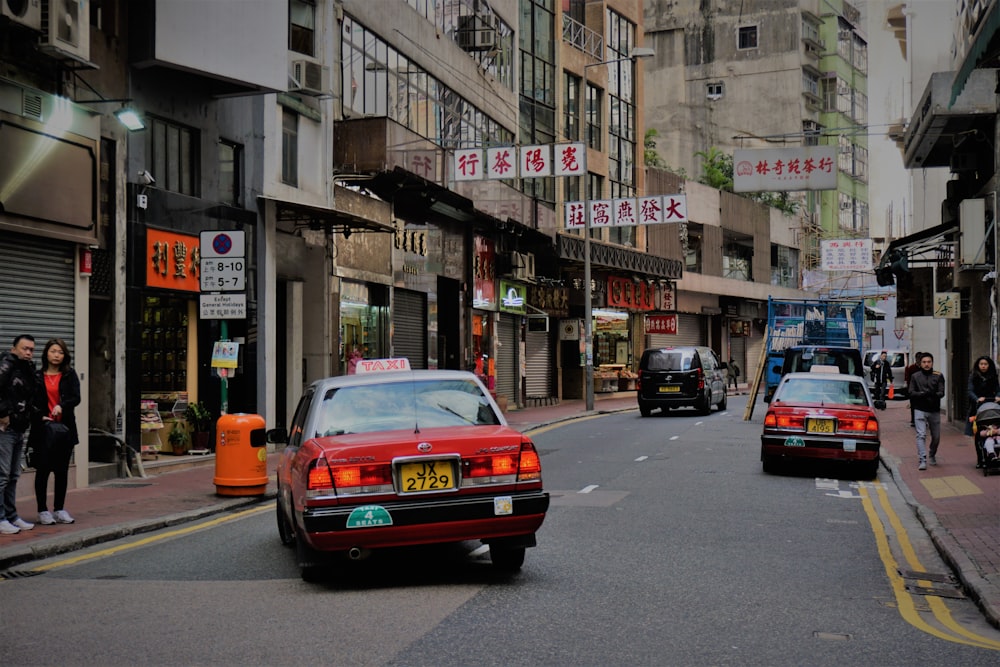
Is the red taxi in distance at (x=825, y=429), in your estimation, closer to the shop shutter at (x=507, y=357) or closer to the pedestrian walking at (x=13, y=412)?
the pedestrian walking at (x=13, y=412)

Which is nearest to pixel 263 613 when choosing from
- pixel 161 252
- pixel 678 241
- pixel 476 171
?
pixel 161 252

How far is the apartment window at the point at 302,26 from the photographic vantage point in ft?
78.9

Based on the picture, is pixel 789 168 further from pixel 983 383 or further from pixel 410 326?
pixel 410 326

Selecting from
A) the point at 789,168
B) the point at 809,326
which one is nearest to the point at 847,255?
the point at 809,326

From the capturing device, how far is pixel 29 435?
1184 centimetres

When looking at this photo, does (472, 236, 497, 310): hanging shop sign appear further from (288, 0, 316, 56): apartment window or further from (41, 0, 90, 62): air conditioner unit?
(41, 0, 90, 62): air conditioner unit

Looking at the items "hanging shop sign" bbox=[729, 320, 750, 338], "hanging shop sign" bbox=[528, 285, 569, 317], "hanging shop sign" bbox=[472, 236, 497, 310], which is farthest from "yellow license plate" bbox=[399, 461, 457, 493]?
"hanging shop sign" bbox=[729, 320, 750, 338]

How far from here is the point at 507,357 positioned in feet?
136

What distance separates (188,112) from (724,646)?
52.0 feet

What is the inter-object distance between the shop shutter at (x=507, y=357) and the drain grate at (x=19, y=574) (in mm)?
30620

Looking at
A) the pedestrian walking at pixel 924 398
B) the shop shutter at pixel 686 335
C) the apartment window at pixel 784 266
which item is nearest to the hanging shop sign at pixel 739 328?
the shop shutter at pixel 686 335

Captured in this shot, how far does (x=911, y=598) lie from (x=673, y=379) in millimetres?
25168

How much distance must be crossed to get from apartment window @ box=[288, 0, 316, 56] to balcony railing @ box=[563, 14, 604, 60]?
80.1 feet

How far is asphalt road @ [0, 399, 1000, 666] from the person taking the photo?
650 centimetres
